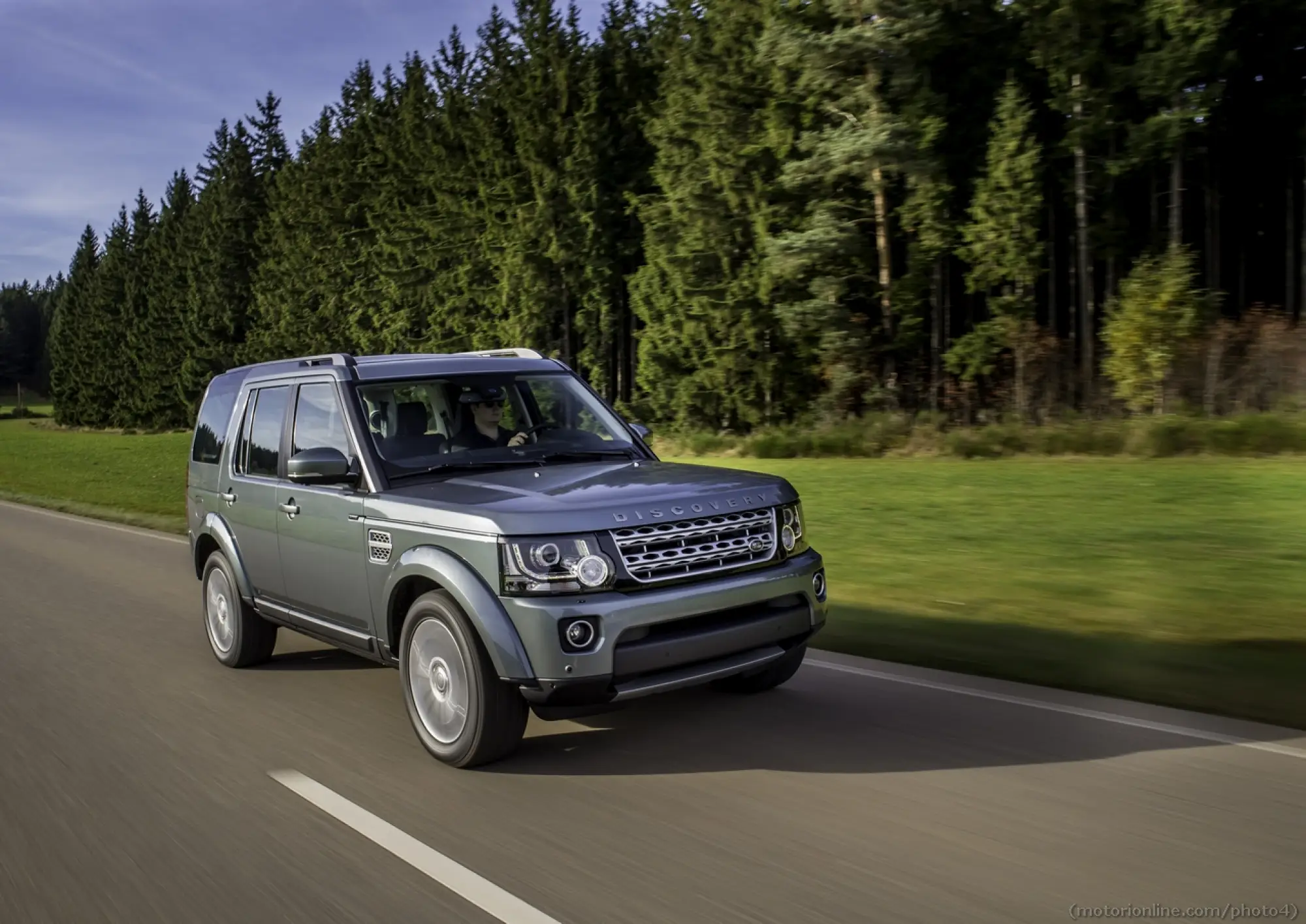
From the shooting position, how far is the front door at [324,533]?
6.26m

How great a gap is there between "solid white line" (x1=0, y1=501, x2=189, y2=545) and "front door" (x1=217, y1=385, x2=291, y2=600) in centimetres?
708

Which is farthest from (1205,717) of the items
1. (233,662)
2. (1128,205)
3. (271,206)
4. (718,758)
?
(271,206)

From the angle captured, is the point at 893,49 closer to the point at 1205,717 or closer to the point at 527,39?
the point at 527,39

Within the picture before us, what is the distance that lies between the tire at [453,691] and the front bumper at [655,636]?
0.23 metres

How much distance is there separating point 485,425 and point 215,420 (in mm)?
2751

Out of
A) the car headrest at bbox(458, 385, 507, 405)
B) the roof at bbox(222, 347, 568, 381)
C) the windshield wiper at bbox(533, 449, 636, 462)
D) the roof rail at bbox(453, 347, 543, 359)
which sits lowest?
the windshield wiper at bbox(533, 449, 636, 462)

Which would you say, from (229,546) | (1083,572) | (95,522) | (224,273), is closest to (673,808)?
(229,546)

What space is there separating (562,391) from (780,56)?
27.1 meters

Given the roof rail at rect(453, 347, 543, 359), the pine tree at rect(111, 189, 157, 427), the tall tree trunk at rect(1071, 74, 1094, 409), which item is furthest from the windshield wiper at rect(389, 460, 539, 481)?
the pine tree at rect(111, 189, 157, 427)

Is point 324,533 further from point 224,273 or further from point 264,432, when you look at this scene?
point 224,273

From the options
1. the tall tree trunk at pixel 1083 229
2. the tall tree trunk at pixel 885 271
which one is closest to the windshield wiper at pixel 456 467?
the tall tree trunk at pixel 885 271

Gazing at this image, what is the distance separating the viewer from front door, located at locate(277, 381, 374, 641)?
6.26 m

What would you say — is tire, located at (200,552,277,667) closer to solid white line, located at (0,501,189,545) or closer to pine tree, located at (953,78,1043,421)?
solid white line, located at (0,501,189,545)

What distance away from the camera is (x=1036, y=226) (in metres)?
33.0
